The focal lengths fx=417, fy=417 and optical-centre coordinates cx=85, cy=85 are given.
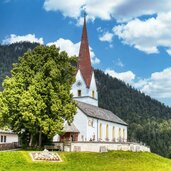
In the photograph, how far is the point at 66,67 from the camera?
58531 mm

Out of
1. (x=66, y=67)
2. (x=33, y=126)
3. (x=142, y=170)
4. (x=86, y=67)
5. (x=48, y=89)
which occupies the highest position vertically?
(x=86, y=67)

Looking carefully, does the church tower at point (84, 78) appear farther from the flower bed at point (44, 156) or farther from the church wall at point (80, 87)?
the flower bed at point (44, 156)

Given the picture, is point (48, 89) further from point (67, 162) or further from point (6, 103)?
point (67, 162)

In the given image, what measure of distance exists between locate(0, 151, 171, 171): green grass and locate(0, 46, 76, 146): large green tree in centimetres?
563

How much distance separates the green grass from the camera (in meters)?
43.4

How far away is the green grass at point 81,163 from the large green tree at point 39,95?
563 centimetres

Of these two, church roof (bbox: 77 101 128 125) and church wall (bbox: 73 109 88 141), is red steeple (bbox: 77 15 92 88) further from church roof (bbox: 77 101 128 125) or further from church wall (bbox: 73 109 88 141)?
church wall (bbox: 73 109 88 141)

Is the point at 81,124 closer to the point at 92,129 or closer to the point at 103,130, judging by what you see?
the point at 92,129

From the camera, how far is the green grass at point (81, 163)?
43375 mm

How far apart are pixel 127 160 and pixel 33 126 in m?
12.6

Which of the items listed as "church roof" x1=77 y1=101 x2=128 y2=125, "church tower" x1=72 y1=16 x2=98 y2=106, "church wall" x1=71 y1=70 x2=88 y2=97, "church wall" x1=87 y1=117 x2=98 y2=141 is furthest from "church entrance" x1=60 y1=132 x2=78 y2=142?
"church wall" x1=71 y1=70 x2=88 y2=97

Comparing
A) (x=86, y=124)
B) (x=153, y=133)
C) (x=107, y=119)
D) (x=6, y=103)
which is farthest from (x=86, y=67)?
(x=153, y=133)

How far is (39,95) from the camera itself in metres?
53.9

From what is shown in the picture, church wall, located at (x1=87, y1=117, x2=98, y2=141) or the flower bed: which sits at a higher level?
church wall, located at (x1=87, y1=117, x2=98, y2=141)
